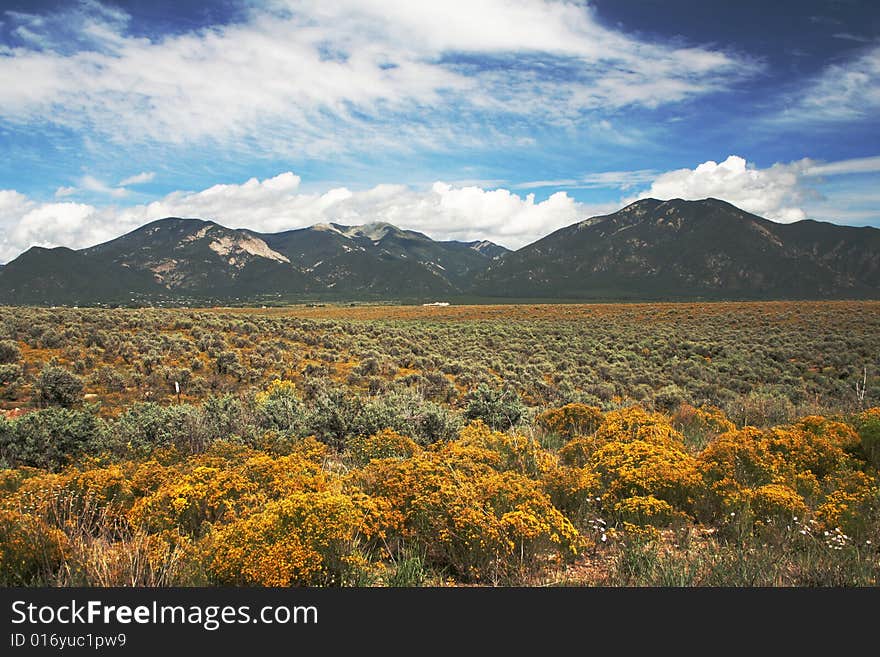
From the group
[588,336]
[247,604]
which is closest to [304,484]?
[247,604]

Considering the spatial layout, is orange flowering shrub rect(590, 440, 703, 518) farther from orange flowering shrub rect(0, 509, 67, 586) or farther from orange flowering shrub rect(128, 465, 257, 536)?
orange flowering shrub rect(0, 509, 67, 586)

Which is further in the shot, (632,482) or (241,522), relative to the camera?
(632,482)

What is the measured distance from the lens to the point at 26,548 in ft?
12.9

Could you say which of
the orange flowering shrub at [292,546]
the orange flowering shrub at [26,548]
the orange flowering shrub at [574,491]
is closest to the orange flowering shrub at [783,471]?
the orange flowering shrub at [574,491]

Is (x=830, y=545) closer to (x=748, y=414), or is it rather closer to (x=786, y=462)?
(x=786, y=462)

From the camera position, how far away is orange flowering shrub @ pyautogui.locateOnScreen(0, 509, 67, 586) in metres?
3.84

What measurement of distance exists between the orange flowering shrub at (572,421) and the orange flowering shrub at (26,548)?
8.75 m

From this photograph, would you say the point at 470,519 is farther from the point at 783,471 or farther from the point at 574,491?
the point at 783,471

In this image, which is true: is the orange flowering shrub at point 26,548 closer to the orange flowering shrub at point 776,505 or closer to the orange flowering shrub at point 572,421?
the orange flowering shrub at point 776,505

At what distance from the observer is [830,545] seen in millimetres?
4156

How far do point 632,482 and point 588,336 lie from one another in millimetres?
34381

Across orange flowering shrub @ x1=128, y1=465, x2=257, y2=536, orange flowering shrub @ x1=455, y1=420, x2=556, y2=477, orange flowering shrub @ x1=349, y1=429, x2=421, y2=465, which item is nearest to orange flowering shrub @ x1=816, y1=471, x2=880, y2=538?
orange flowering shrub @ x1=455, y1=420, x2=556, y2=477

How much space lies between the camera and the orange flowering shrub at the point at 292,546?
3.49 metres

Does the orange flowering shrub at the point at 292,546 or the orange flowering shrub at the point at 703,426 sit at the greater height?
the orange flowering shrub at the point at 292,546
